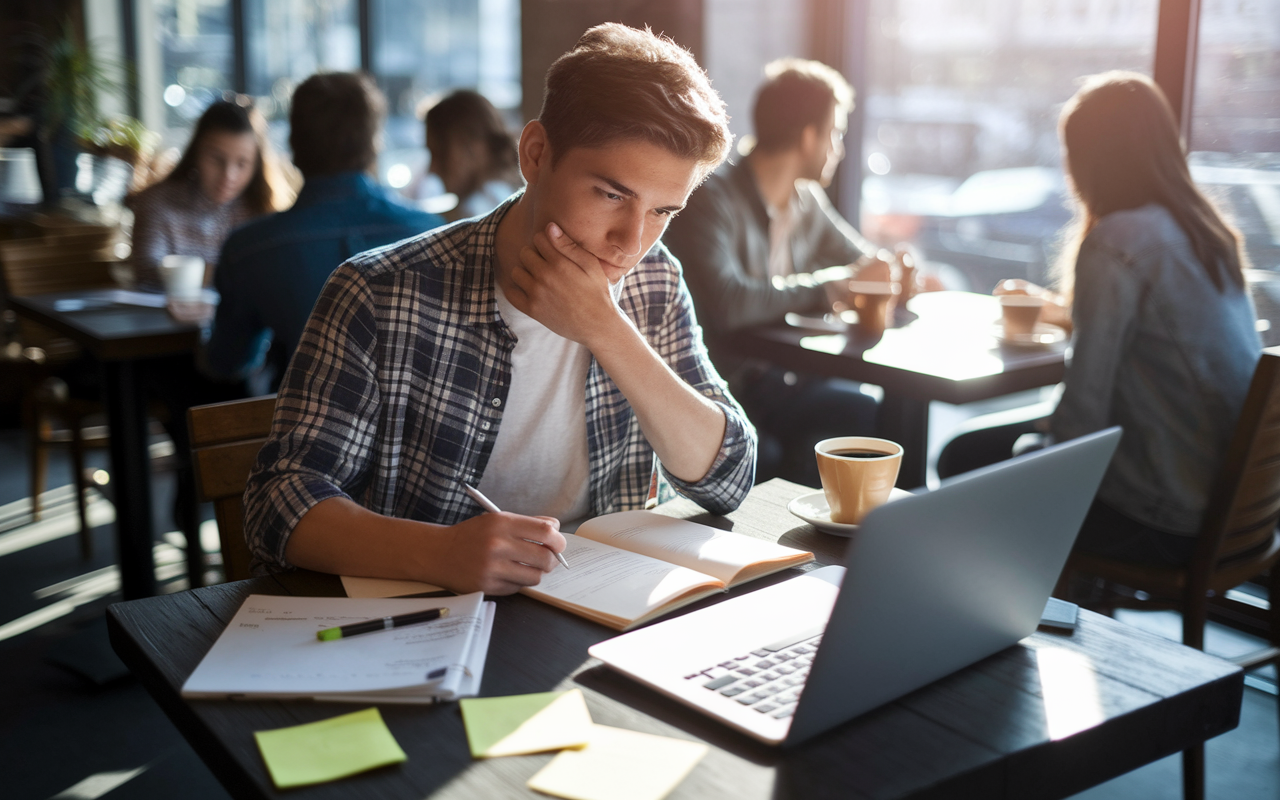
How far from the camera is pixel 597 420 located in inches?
55.9

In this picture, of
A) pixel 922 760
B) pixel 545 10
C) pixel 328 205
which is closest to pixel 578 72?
pixel 922 760

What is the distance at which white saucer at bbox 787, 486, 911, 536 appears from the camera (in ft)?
3.96

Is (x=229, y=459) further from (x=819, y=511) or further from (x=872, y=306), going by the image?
(x=872, y=306)

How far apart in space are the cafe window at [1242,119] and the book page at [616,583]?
2.00 m

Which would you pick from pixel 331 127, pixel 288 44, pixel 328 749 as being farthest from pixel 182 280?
pixel 288 44

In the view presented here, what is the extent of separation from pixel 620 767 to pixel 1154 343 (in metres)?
1.64

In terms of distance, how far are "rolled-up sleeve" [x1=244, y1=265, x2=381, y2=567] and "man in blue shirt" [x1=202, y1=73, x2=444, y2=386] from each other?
122 centimetres

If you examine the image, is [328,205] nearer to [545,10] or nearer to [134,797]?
[134,797]

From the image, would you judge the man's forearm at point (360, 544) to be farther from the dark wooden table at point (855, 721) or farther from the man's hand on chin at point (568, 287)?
the man's hand on chin at point (568, 287)

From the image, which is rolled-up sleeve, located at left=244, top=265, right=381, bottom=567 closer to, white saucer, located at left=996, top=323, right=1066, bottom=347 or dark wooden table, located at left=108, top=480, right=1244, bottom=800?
dark wooden table, located at left=108, top=480, right=1244, bottom=800

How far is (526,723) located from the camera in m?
0.81

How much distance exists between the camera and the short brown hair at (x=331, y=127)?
96.7 inches

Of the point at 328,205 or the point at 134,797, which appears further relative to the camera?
the point at 328,205

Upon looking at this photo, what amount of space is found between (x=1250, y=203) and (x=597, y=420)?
197 cm
